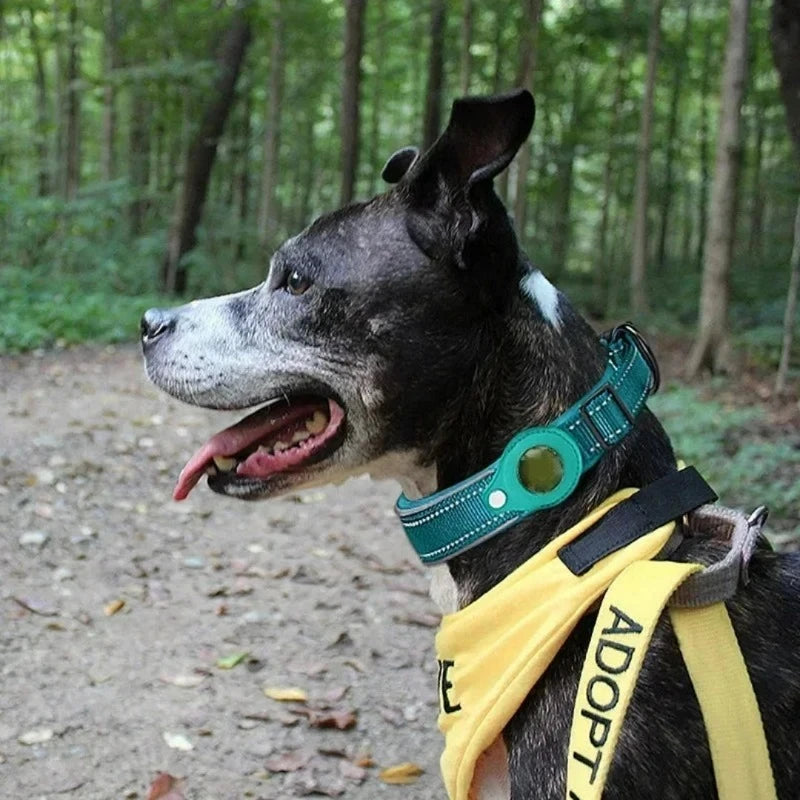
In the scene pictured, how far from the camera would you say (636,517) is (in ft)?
6.82

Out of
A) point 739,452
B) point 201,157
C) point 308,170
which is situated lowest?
point 308,170

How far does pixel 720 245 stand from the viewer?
11.7m

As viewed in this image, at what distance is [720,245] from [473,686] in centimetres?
1057

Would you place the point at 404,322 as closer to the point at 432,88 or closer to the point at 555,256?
the point at 432,88

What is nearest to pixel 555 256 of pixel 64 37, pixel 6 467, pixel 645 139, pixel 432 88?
pixel 432 88

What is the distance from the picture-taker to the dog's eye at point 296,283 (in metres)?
2.48

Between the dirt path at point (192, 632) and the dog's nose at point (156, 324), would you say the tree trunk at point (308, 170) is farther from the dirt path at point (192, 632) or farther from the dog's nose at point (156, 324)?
the dog's nose at point (156, 324)

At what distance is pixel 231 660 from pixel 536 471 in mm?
2956

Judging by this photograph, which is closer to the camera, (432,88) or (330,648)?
(330,648)

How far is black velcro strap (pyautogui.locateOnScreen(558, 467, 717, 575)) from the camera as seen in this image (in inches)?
80.4

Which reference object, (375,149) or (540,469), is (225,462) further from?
(375,149)

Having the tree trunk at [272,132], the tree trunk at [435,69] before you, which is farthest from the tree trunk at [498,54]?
the tree trunk at [272,132]

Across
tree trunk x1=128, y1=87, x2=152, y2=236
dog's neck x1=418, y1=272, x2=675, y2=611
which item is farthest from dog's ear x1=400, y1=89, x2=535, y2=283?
tree trunk x1=128, y1=87, x2=152, y2=236

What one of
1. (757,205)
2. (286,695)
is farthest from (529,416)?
(757,205)
